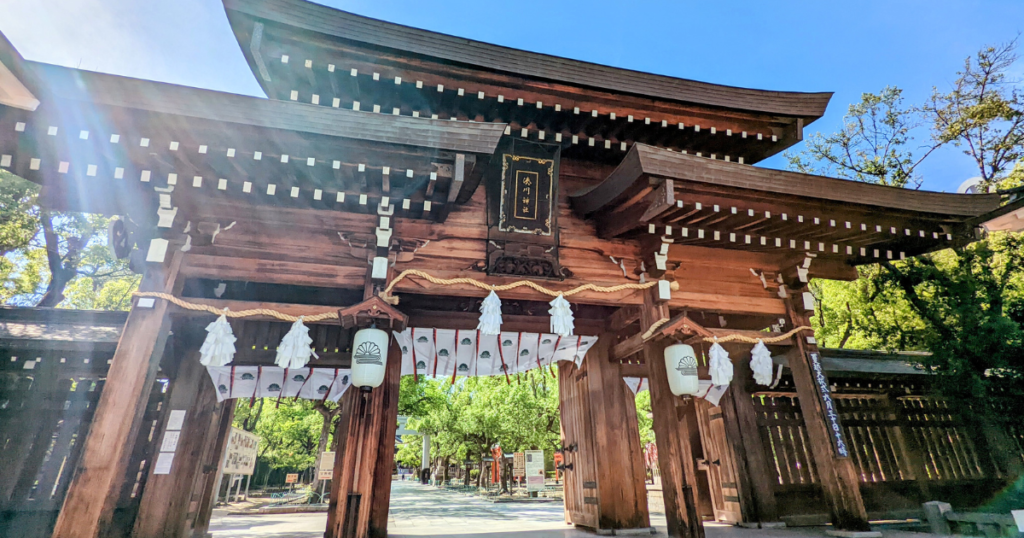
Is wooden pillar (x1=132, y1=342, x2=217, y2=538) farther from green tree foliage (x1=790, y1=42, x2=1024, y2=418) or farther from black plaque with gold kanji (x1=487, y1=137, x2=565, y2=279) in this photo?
green tree foliage (x1=790, y1=42, x2=1024, y2=418)

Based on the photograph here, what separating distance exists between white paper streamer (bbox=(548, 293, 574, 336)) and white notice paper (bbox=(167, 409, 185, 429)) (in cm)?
576

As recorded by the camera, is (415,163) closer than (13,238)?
Yes

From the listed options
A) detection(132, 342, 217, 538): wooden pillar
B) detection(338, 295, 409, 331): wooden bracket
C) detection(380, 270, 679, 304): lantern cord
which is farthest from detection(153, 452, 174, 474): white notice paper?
detection(380, 270, 679, 304): lantern cord

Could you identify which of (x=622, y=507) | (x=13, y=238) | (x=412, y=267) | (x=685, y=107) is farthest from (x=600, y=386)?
(x=13, y=238)

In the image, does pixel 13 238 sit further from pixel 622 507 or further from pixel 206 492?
pixel 622 507

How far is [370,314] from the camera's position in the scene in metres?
4.99

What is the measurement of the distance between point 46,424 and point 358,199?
6117mm

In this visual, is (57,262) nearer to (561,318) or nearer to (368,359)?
(368,359)

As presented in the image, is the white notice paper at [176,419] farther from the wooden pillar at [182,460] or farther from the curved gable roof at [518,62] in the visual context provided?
the curved gable roof at [518,62]

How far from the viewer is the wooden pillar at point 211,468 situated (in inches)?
286

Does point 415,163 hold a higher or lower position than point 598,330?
higher

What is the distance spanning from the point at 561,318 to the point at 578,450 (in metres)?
3.26

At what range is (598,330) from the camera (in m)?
8.05

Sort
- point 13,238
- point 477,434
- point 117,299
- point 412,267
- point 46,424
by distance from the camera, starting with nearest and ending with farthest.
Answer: point 412,267 < point 46,424 < point 13,238 < point 117,299 < point 477,434
